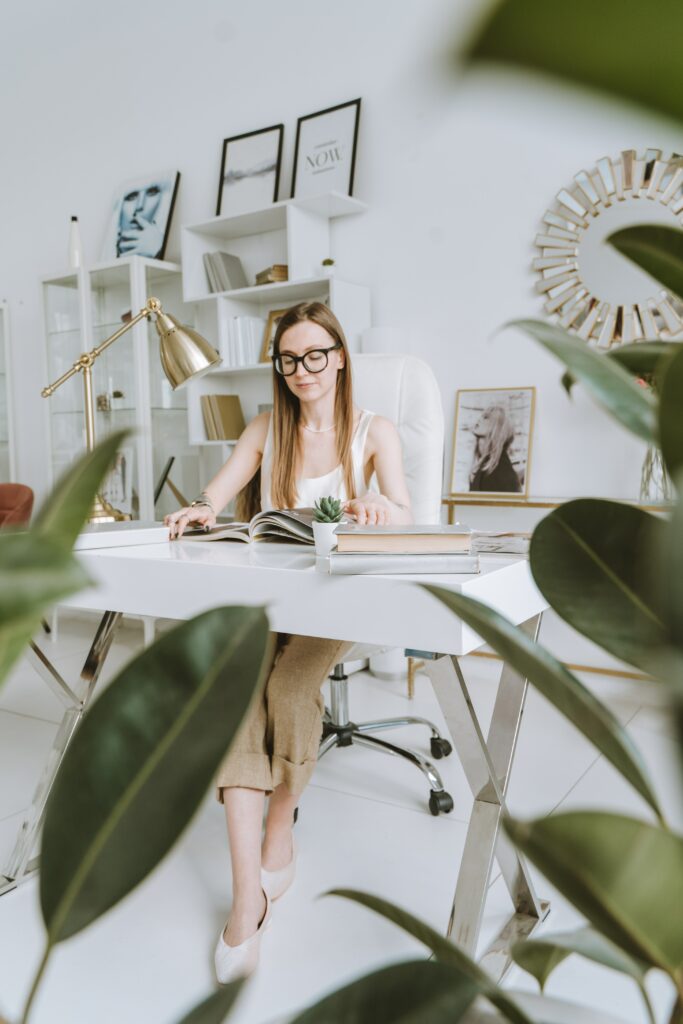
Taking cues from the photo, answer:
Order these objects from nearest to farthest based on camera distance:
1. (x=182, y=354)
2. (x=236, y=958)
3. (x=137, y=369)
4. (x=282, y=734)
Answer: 1. (x=236, y=958)
2. (x=282, y=734)
3. (x=182, y=354)
4. (x=137, y=369)

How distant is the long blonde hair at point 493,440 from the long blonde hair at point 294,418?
112 centimetres

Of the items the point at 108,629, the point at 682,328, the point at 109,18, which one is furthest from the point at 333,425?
the point at 109,18

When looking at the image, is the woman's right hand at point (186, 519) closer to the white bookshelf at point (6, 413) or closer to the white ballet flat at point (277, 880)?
the white ballet flat at point (277, 880)

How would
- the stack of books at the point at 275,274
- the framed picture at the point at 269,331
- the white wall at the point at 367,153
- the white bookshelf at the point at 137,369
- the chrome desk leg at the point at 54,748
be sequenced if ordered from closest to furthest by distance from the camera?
the chrome desk leg at the point at 54,748
the white wall at the point at 367,153
the stack of books at the point at 275,274
the framed picture at the point at 269,331
the white bookshelf at the point at 137,369

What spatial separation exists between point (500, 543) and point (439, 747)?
1.00 m

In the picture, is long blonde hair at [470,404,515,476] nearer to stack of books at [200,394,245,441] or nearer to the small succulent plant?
stack of books at [200,394,245,441]

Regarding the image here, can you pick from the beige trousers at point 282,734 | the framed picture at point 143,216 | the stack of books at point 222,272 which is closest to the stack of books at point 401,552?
the beige trousers at point 282,734

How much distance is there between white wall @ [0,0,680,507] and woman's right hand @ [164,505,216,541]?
1.51 meters

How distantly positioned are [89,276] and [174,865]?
3264mm

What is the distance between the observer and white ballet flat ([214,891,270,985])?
1.32 metres

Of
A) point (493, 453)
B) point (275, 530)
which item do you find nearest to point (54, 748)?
point (275, 530)

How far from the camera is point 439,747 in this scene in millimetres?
2258

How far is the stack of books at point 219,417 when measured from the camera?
377 centimetres

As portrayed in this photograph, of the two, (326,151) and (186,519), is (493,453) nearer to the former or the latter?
(326,151)
